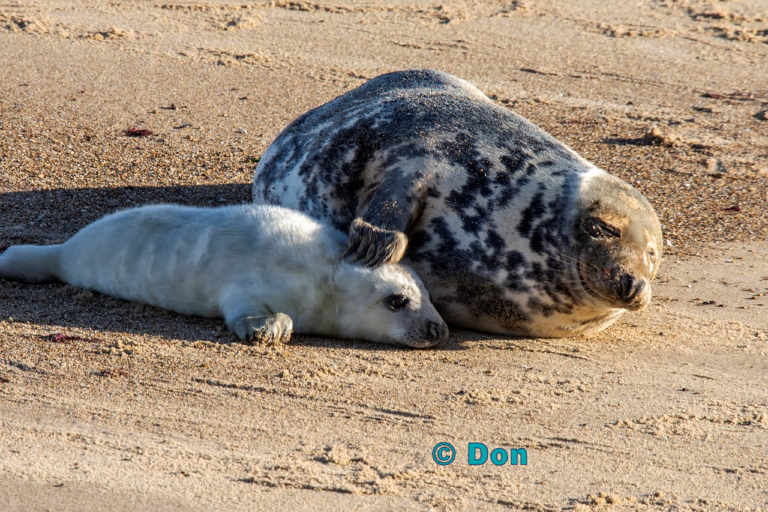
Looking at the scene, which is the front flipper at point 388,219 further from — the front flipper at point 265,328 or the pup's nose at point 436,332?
the front flipper at point 265,328

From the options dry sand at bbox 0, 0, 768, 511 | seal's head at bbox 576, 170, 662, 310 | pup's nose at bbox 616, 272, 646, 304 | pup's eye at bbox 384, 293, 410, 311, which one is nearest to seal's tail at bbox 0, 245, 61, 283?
dry sand at bbox 0, 0, 768, 511

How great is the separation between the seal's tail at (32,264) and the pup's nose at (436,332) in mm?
1638

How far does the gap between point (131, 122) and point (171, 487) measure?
4.04m

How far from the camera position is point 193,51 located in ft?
24.5

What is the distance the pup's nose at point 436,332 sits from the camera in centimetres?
389

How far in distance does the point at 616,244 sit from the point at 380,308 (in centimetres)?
97

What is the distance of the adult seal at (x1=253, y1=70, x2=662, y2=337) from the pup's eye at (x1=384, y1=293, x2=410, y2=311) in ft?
0.53

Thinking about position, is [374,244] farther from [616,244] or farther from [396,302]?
[616,244]

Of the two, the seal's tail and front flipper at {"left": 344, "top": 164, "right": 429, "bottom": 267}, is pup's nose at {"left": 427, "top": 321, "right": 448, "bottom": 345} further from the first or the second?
the seal's tail

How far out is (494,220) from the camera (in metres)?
4.09

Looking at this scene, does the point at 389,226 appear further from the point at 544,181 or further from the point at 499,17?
the point at 499,17

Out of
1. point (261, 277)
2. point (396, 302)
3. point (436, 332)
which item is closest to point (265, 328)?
point (261, 277)

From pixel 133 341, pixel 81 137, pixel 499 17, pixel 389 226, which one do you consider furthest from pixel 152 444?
pixel 499 17

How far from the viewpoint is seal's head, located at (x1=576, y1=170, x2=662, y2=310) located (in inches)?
149
